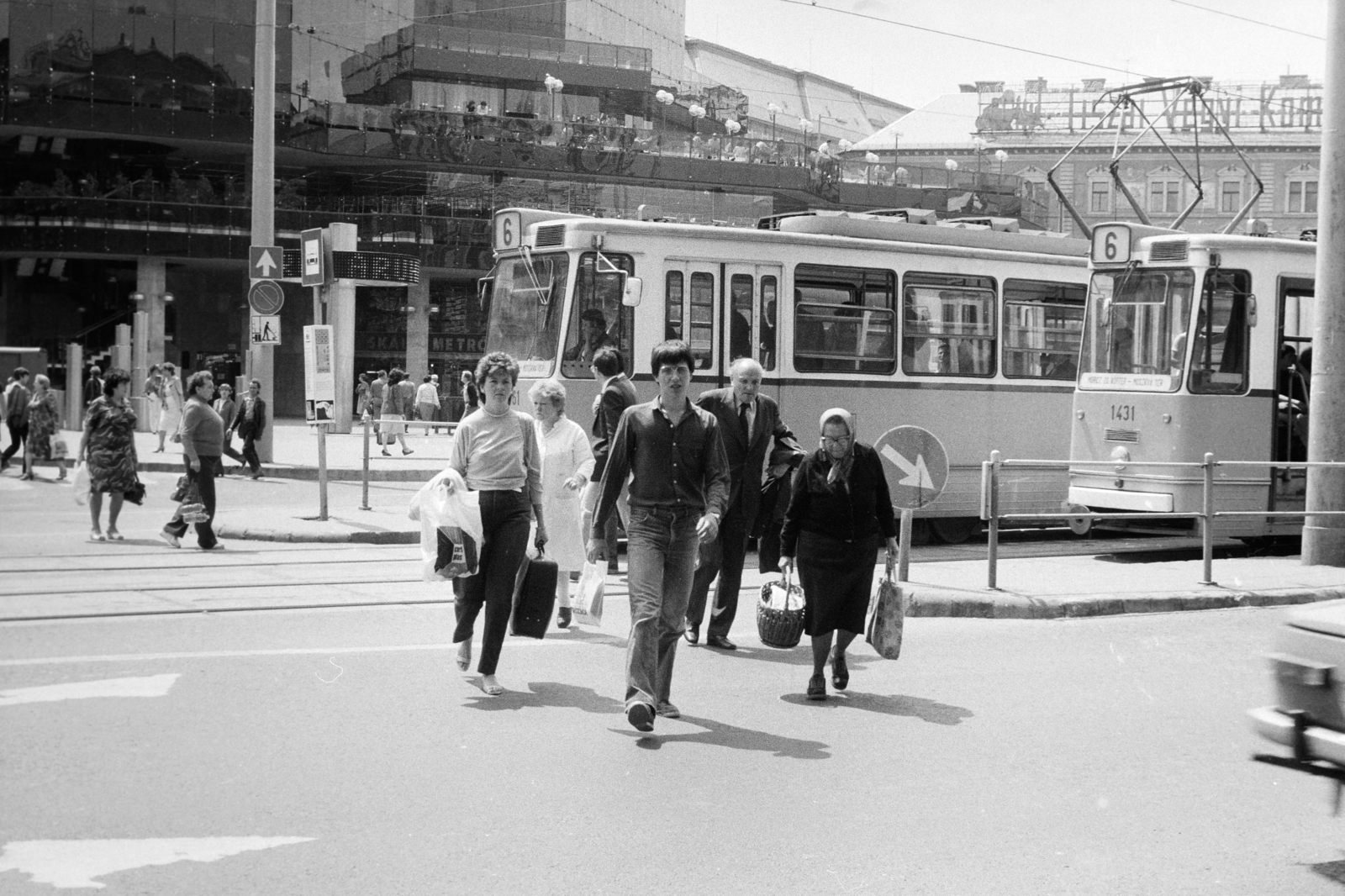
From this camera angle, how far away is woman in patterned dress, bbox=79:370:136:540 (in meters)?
15.1

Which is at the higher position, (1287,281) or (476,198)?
(476,198)

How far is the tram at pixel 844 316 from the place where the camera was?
14.9 meters

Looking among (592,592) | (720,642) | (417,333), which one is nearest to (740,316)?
(720,642)

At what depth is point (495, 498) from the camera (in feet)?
27.2

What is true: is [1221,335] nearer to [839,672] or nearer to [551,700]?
[839,672]

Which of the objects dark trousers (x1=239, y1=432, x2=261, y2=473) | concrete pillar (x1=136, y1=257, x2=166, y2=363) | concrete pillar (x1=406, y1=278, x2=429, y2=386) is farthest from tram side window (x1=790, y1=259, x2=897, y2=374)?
concrete pillar (x1=406, y1=278, x2=429, y2=386)

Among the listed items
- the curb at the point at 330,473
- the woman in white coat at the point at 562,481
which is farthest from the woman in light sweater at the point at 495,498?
the curb at the point at 330,473

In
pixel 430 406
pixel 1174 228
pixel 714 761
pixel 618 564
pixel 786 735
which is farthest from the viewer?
pixel 430 406

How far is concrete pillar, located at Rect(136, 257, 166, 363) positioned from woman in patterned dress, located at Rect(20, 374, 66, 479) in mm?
21503

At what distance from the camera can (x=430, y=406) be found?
38.2 meters

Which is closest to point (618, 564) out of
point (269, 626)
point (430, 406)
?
point (269, 626)

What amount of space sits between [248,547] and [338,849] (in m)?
10.2

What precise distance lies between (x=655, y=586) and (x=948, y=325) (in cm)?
995

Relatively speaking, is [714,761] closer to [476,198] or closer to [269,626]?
[269,626]
